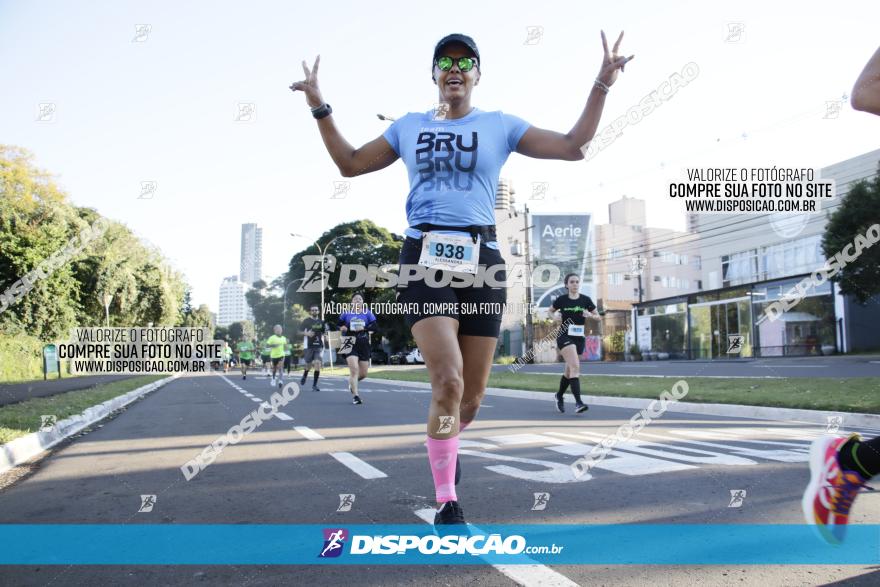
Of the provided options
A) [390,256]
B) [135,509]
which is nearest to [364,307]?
[135,509]

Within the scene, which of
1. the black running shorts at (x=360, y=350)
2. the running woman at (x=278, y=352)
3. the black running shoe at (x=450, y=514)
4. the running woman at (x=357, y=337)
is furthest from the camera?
the running woman at (x=278, y=352)

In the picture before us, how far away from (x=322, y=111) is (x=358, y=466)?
2.77m

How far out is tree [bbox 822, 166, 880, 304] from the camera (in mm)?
25312

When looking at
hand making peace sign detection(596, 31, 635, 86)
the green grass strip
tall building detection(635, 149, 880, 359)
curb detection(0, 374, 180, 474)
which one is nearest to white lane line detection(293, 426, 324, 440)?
curb detection(0, 374, 180, 474)

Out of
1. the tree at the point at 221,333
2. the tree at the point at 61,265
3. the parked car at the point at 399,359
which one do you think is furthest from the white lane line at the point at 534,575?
the tree at the point at 221,333

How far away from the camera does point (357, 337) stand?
13.0 m

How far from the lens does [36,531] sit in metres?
3.46

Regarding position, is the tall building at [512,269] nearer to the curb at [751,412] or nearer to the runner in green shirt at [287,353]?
the runner in green shirt at [287,353]

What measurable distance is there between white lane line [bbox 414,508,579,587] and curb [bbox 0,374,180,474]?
16.0ft

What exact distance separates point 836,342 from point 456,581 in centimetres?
3680

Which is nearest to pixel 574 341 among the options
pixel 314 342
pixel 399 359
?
pixel 314 342

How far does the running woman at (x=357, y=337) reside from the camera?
41.8ft

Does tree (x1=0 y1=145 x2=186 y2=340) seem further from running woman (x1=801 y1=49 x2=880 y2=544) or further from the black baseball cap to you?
running woman (x1=801 y1=49 x2=880 y2=544)

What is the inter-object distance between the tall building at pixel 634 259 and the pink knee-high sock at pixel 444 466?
65.0m
